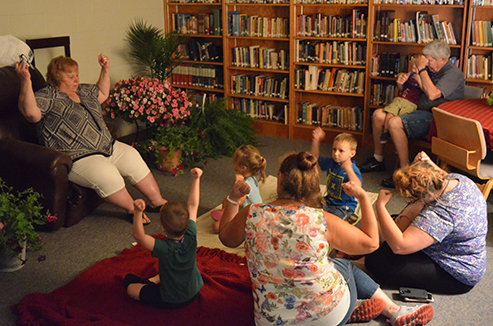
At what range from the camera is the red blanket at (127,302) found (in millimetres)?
2477

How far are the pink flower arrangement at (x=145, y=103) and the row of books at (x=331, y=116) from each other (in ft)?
4.67

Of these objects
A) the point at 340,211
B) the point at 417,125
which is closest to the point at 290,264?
the point at 340,211

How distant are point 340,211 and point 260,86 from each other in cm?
282

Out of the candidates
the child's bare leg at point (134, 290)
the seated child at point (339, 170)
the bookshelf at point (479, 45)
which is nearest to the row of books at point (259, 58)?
the bookshelf at point (479, 45)

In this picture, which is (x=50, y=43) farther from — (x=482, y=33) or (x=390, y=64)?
Answer: (x=482, y=33)

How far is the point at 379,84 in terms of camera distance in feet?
17.0

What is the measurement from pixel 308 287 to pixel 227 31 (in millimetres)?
4321

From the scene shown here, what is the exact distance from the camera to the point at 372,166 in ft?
15.1

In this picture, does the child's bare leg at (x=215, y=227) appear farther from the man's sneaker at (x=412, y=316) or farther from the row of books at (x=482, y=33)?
the row of books at (x=482, y=33)

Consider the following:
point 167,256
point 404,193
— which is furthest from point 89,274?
point 404,193

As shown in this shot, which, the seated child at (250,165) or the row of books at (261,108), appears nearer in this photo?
the seated child at (250,165)

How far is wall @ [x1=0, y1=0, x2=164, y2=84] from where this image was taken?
4.54 meters

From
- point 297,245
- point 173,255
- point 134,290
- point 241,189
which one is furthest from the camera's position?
point 134,290

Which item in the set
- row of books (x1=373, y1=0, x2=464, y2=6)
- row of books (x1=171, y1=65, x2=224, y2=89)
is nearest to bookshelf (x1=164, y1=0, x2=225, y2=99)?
row of books (x1=171, y1=65, x2=224, y2=89)
